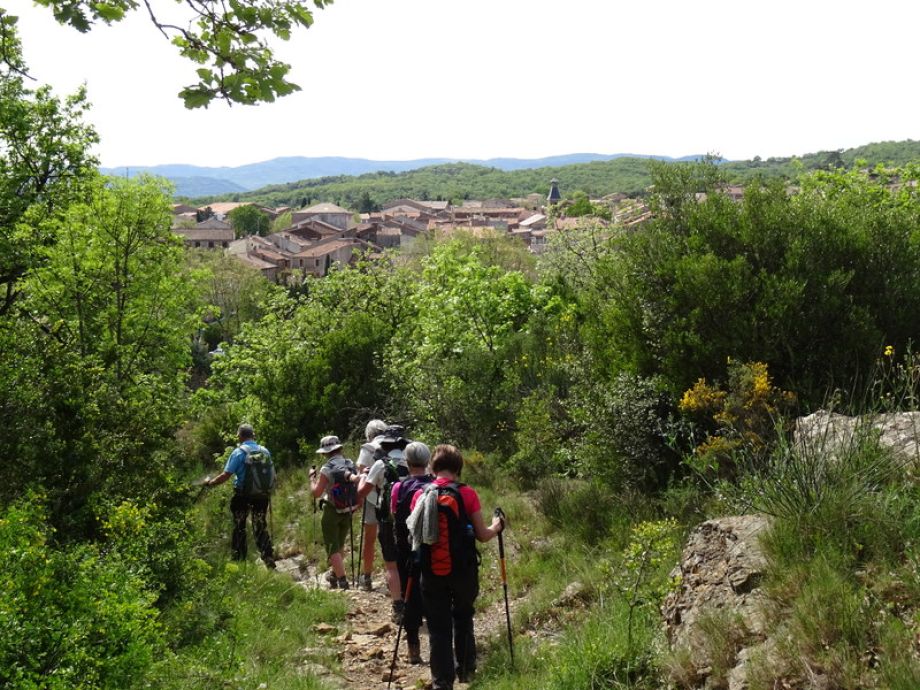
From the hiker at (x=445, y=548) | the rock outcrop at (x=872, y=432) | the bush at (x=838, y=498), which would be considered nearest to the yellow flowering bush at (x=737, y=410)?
the rock outcrop at (x=872, y=432)

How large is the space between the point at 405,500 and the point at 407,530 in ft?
0.84

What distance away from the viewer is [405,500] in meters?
5.88

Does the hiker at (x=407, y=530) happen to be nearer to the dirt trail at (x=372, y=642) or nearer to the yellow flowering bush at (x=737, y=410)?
the dirt trail at (x=372, y=642)

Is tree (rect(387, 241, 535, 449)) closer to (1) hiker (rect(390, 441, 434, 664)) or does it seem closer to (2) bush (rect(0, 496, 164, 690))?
(1) hiker (rect(390, 441, 434, 664))

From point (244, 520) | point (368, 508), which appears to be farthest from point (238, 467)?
point (368, 508)

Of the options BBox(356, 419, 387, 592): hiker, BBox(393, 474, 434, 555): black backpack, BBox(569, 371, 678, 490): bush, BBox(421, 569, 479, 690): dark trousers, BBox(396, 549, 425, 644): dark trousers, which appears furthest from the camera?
BBox(569, 371, 678, 490): bush

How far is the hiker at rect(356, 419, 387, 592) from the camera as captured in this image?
725 cm

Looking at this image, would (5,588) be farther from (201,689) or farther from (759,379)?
(759,379)

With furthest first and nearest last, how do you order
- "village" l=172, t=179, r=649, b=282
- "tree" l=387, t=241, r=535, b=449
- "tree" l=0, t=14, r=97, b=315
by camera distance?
1. "village" l=172, t=179, r=649, b=282
2. "tree" l=0, t=14, r=97, b=315
3. "tree" l=387, t=241, r=535, b=449

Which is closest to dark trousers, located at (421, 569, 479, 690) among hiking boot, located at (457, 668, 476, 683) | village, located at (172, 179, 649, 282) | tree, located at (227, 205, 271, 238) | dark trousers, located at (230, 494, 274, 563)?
hiking boot, located at (457, 668, 476, 683)

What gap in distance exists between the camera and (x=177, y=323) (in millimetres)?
21391

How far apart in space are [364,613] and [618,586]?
297 cm

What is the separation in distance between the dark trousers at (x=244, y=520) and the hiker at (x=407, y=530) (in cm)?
302

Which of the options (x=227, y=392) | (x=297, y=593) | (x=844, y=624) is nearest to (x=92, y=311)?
(x=227, y=392)
